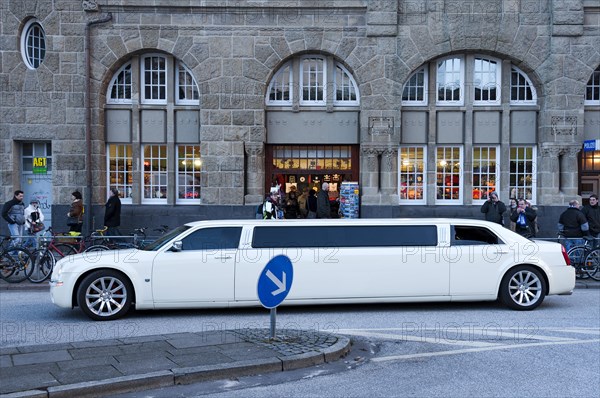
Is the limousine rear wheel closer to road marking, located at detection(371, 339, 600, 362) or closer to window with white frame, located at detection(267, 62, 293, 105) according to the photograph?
road marking, located at detection(371, 339, 600, 362)

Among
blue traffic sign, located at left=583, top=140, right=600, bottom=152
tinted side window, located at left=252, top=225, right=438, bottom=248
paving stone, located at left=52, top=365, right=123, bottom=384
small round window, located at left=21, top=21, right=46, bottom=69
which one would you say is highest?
small round window, located at left=21, top=21, right=46, bottom=69

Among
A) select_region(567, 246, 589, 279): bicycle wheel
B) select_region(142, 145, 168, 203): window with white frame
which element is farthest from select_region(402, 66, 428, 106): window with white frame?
select_region(142, 145, 168, 203): window with white frame

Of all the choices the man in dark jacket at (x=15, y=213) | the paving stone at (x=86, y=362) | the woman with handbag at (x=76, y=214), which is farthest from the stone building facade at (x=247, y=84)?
the paving stone at (x=86, y=362)

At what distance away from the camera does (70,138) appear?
19.3m

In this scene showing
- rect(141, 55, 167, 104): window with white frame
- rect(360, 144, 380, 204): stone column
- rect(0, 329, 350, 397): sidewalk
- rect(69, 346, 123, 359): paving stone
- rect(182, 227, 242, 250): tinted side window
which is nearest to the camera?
rect(0, 329, 350, 397): sidewalk

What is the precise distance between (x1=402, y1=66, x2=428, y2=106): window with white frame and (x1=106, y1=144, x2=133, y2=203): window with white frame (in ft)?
29.0

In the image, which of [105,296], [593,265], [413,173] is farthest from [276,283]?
[413,173]

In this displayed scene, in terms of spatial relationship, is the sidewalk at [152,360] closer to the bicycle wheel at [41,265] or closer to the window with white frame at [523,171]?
the bicycle wheel at [41,265]

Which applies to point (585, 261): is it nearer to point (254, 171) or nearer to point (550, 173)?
point (550, 173)

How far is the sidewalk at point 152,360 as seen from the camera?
6176mm

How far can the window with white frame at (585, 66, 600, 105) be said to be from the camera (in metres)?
20.0

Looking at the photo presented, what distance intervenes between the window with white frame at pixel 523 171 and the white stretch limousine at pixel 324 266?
966 centimetres

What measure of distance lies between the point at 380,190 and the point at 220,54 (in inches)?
251

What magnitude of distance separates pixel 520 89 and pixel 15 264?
15.3 m
